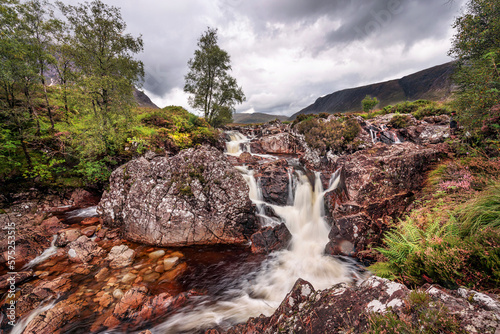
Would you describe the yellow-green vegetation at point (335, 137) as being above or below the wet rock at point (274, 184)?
above

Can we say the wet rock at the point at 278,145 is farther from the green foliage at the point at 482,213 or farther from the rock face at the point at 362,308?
the rock face at the point at 362,308

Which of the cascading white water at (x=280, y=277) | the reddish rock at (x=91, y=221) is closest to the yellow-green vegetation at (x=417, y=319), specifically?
the cascading white water at (x=280, y=277)

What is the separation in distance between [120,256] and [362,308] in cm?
931

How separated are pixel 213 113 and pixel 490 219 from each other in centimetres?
2545

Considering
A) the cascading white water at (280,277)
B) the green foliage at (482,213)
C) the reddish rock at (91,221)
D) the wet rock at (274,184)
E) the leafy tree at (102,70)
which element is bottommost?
the cascading white water at (280,277)

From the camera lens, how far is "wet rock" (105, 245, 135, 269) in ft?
23.8

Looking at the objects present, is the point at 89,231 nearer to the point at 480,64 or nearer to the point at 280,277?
the point at 280,277

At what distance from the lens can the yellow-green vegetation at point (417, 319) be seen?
1720 millimetres

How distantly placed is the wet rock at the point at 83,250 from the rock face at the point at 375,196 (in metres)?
10.9

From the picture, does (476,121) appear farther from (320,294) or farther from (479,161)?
(320,294)

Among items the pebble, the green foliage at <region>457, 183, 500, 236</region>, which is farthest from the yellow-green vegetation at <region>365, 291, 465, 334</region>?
the pebble

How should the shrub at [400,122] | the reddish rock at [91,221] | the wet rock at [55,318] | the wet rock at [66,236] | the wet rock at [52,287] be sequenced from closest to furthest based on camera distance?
1. the wet rock at [55,318]
2. the wet rock at [52,287]
3. the wet rock at [66,236]
4. the reddish rock at [91,221]
5. the shrub at [400,122]

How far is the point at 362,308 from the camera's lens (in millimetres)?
2410

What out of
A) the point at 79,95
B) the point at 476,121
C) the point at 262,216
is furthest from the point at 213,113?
the point at 476,121
